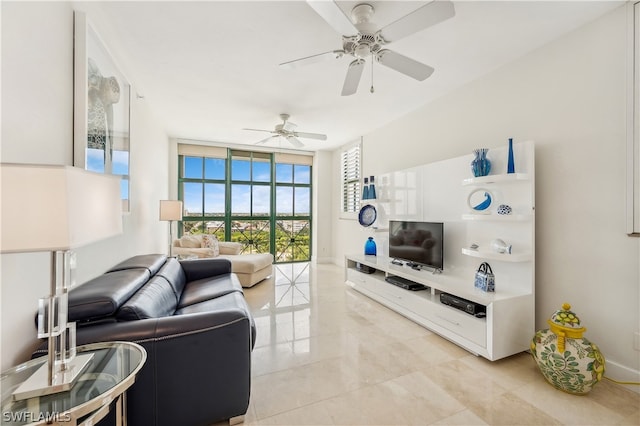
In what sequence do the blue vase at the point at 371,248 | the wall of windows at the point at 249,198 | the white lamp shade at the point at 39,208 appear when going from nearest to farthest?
the white lamp shade at the point at 39,208 → the blue vase at the point at 371,248 → the wall of windows at the point at 249,198

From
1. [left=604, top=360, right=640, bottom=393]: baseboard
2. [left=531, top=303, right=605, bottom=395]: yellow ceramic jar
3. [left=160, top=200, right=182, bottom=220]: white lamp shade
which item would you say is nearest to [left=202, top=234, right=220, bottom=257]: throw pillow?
[left=160, top=200, right=182, bottom=220]: white lamp shade

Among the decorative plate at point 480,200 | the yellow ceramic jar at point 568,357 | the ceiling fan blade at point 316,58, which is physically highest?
the ceiling fan blade at point 316,58

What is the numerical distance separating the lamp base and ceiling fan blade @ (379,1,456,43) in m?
2.30

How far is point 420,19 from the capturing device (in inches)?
63.8

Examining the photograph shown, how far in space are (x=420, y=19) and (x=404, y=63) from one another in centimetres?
48

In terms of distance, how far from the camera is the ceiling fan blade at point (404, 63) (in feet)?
6.66

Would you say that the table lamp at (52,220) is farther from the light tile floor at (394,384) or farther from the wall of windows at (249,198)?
the wall of windows at (249,198)

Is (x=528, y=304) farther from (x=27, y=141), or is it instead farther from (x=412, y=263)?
(x=27, y=141)

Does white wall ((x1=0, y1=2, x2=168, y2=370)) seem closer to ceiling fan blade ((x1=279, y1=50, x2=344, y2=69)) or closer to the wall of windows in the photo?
ceiling fan blade ((x1=279, y1=50, x2=344, y2=69))

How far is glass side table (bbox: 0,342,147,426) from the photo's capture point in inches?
35.4

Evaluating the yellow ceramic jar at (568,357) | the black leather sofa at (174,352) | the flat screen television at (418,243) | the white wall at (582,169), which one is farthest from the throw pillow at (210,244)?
the yellow ceramic jar at (568,357)

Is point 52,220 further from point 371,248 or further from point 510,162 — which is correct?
point 371,248

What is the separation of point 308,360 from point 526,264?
6.65 feet

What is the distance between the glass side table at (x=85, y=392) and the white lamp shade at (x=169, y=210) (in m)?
3.29
